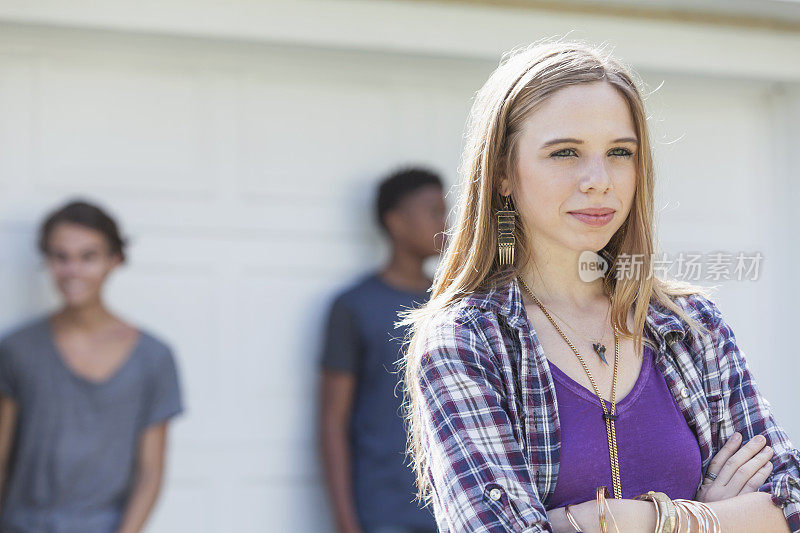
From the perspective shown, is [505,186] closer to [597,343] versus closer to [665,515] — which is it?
[597,343]

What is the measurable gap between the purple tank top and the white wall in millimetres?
2468

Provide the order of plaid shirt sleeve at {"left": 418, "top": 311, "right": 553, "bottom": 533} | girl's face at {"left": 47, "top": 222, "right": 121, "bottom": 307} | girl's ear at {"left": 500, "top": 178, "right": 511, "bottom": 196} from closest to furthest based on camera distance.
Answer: plaid shirt sleeve at {"left": 418, "top": 311, "right": 553, "bottom": 533} < girl's ear at {"left": 500, "top": 178, "right": 511, "bottom": 196} < girl's face at {"left": 47, "top": 222, "right": 121, "bottom": 307}

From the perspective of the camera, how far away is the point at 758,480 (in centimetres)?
215

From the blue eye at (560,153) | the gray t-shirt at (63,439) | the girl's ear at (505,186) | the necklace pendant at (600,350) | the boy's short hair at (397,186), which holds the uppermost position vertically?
the boy's short hair at (397,186)

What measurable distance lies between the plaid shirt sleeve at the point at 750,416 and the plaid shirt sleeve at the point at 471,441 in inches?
19.4

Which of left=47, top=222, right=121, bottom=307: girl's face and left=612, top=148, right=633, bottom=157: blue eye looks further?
left=47, top=222, right=121, bottom=307: girl's face

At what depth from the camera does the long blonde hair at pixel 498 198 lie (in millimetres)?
2162

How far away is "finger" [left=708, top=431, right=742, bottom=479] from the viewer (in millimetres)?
2170

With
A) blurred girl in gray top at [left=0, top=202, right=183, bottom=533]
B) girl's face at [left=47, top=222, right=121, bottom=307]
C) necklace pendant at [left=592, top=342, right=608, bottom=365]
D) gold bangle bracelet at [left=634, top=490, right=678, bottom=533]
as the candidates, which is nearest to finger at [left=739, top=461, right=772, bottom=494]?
gold bangle bracelet at [left=634, top=490, right=678, bottom=533]

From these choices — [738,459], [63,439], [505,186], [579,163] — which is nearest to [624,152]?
[579,163]

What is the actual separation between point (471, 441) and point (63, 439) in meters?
2.42

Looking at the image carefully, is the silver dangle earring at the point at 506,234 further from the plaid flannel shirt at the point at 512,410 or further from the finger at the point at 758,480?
the finger at the point at 758,480

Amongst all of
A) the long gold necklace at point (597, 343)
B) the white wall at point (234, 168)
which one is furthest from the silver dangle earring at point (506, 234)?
the white wall at point (234, 168)

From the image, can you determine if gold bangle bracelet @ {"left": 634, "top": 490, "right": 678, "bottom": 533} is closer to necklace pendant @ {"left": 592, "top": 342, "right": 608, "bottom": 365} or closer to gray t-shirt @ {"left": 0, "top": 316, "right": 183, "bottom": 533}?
necklace pendant @ {"left": 592, "top": 342, "right": 608, "bottom": 365}
